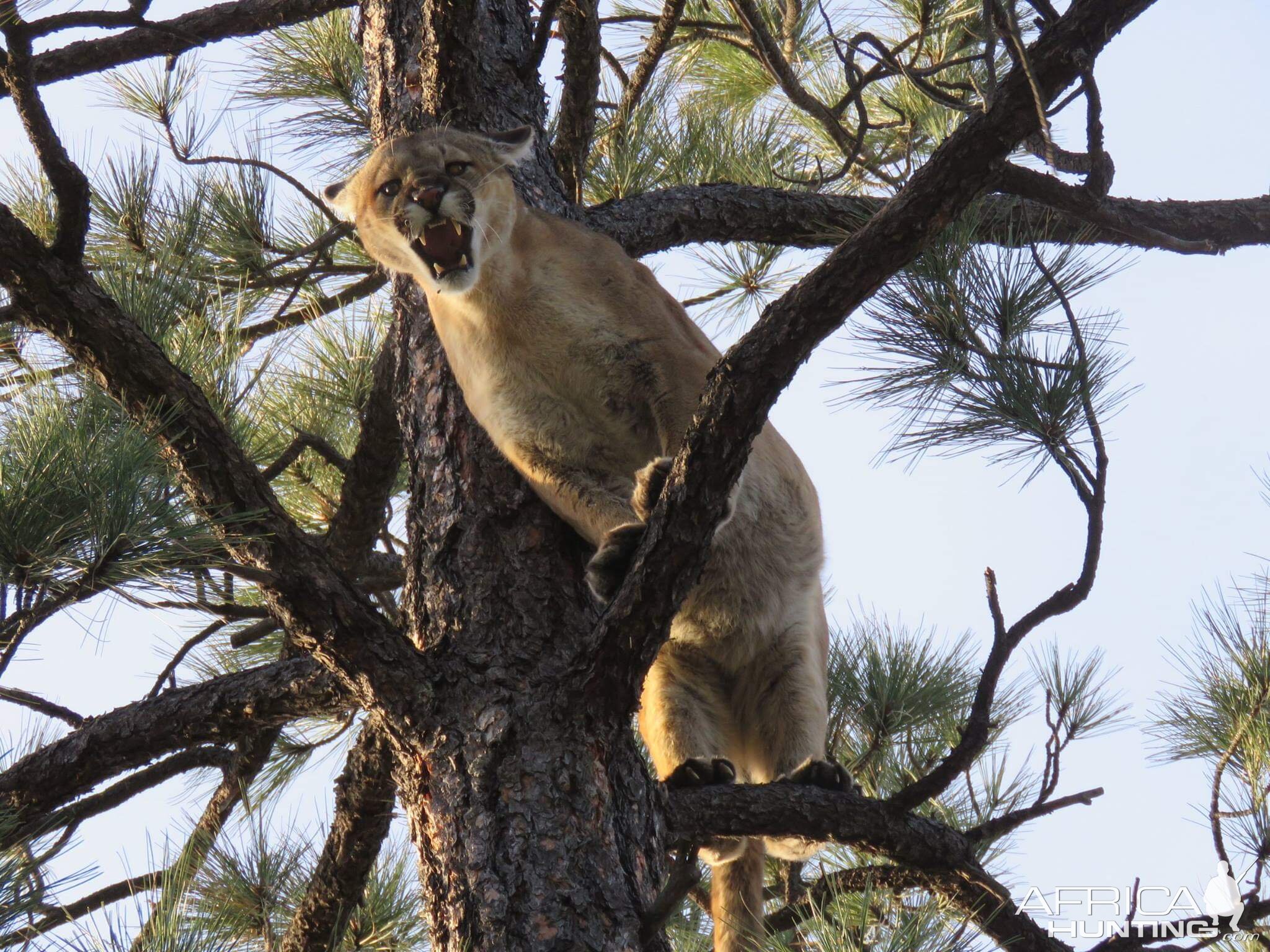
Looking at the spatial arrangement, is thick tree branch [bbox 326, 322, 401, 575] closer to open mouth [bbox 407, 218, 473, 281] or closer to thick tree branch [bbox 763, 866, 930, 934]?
open mouth [bbox 407, 218, 473, 281]

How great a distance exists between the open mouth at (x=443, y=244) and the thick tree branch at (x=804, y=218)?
45 cm

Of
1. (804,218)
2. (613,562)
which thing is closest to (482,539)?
(613,562)

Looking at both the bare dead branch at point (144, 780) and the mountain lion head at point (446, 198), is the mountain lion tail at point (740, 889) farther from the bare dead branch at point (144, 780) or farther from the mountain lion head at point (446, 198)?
the mountain lion head at point (446, 198)

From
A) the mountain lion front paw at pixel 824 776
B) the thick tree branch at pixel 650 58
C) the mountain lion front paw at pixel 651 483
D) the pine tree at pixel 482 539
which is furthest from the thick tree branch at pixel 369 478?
the mountain lion front paw at pixel 824 776

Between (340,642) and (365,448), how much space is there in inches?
55.5

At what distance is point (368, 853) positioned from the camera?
2910 mm

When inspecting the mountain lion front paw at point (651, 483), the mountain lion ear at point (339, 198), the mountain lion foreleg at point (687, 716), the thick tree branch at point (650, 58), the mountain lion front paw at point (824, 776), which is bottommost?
the mountain lion front paw at point (824, 776)

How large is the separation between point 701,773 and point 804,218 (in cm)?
170

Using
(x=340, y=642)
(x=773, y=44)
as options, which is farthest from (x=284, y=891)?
(x=773, y=44)

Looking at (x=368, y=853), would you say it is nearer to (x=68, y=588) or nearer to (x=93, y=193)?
(x=68, y=588)

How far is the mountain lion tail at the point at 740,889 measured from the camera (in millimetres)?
3291

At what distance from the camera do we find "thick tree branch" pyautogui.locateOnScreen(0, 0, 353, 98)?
3738mm

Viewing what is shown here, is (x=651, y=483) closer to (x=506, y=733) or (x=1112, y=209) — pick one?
(x=506, y=733)

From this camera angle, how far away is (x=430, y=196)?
3416 mm
